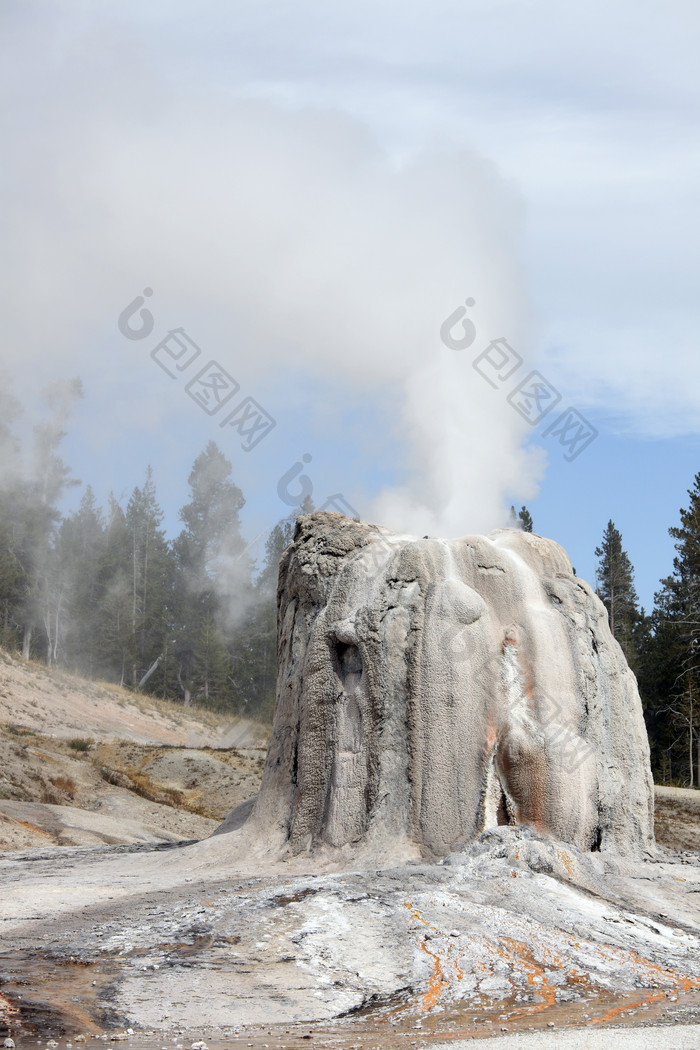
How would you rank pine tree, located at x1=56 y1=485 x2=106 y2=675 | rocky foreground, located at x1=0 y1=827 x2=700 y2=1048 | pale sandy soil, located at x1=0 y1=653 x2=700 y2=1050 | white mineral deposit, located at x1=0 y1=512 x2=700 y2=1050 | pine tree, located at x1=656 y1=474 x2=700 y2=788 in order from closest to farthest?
pale sandy soil, located at x1=0 y1=653 x2=700 y2=1050 < rocky foreground, located at x1=0 y1=827 x2=700 y2=1048 < white mineral deposit, located at x1=0 y1=512 x2=700 y2=1050 < pine tree, located at x1=656 y1=474 x2=700 y2=788 < pine tree, located at x1=56 y1=485 x2=106 y2=675

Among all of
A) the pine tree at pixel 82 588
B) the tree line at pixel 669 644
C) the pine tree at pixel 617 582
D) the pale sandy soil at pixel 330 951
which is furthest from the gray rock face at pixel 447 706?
the pine tree at pixel 82 588

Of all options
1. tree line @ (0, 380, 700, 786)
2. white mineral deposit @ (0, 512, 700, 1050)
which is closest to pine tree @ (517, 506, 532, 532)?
tree line @ (0, 380, 700, 786)

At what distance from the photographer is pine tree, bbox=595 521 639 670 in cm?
4528

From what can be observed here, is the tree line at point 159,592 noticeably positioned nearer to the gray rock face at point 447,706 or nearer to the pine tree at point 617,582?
the pine tree at point 617,582

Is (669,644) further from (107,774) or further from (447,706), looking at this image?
(447,706)

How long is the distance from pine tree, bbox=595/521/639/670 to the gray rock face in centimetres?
3303

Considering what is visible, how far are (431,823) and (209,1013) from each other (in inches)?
165

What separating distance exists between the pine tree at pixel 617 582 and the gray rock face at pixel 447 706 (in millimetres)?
33031

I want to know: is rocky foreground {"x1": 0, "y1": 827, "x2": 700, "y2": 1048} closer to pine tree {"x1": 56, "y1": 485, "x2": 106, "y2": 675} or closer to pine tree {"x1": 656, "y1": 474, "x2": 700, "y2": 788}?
pine tree {"x1": 656, "y1": 474, "x2": 700, "y2": 788}

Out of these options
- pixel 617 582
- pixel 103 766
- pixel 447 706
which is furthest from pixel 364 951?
→ pixel 617 582

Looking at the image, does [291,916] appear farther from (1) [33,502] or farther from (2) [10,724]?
(1) [33,502]

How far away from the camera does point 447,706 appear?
35.9 feet

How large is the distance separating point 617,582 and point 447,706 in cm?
3679

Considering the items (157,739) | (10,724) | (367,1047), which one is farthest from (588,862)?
(157,739)
